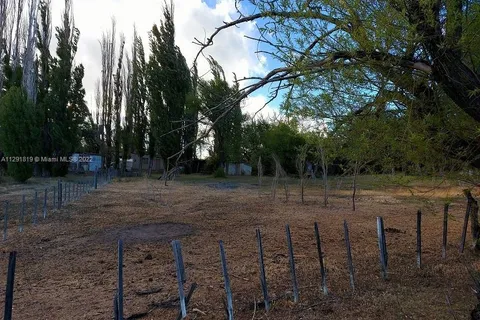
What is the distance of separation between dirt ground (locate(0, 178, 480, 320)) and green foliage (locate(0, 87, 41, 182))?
40.2ft

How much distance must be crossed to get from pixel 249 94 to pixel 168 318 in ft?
6.50

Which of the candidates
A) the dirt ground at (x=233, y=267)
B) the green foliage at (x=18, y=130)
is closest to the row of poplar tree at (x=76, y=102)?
the green foliage at (x=18, y=130)

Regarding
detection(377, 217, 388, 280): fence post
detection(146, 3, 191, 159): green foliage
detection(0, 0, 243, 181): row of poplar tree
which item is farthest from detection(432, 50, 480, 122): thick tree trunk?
detection(146, 3, 191, 159): green foliage

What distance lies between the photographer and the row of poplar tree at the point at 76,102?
67.1 ft

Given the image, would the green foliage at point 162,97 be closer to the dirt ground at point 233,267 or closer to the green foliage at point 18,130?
the green foliage at point 18,130

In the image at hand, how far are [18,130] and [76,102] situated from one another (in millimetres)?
6035

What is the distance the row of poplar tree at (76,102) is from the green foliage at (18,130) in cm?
4

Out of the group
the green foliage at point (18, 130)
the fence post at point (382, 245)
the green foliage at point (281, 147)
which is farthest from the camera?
the green foliage at point (281, 147)

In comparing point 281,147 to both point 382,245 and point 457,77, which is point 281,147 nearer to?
point 382,245

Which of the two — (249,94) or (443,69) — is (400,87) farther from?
(249,94)

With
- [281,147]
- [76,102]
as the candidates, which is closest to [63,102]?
[76,102]

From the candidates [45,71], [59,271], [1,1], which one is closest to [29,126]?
[45,71]

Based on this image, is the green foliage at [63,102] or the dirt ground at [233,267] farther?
the green foliage at [63,102]

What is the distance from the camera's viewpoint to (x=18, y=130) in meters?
20.1
